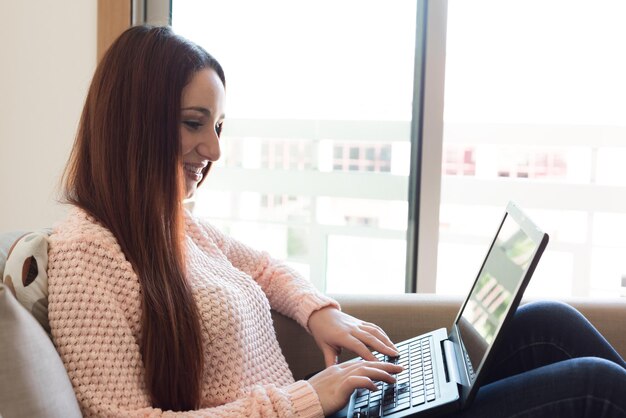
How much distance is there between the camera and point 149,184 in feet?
3.89

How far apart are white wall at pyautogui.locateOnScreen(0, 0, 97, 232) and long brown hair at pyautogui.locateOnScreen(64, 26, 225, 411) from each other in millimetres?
1426

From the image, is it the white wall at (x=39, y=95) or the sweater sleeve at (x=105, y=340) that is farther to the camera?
the white wall at (x=39, y=95)

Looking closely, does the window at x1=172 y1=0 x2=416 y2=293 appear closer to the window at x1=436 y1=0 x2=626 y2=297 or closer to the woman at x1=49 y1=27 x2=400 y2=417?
the window at x1=436 y1=0 x2=626 y2=297

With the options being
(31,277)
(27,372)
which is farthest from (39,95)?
(27,372)

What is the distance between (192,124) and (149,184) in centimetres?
16

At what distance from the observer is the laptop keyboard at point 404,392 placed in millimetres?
1119

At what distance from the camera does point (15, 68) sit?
8.66 feet

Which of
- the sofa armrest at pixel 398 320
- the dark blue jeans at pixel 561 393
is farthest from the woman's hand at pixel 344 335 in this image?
the dark blue jeans at pixel 561 393

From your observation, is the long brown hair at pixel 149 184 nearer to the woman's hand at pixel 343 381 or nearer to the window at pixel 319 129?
the woman's hand at pixel 343 381

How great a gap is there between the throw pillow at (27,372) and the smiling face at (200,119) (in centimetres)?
43

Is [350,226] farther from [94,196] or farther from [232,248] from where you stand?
[94,196]

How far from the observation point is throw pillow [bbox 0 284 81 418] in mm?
890

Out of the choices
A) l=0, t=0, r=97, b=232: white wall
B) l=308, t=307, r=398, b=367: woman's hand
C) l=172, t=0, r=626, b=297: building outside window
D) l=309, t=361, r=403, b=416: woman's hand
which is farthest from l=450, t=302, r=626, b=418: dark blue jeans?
l=0, t=0, r=97, b=232: white wall

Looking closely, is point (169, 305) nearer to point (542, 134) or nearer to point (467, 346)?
point (467, 346)
